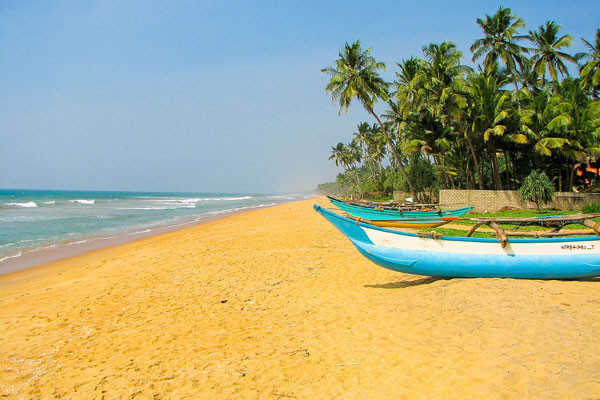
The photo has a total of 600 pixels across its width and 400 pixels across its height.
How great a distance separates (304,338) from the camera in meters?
4.12

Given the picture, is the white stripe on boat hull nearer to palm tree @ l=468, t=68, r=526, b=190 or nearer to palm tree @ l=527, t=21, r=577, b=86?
palm tree @ l=468, t=68, r=526, b=190

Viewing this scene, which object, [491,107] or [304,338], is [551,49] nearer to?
[491,107]

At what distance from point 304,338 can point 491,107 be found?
68.0 ft

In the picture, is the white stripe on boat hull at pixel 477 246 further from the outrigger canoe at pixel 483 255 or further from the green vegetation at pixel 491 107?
the green vegetation at pixel 491 107

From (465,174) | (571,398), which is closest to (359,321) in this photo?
(571,398)

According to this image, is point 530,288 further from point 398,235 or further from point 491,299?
point 398,235

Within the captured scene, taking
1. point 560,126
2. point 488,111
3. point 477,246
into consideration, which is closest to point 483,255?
point 477,246

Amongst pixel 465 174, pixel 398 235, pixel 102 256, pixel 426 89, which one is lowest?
pixel 102 256

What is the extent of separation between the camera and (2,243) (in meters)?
13.4

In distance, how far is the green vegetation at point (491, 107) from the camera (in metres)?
18.9

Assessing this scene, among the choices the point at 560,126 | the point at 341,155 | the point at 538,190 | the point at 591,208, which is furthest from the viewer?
the point at 341,155

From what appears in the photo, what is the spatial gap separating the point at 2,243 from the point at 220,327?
47.7ft

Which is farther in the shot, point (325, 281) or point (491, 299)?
point (325, 281)

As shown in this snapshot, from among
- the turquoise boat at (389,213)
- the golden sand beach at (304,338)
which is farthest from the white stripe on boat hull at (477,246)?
the turquoise boat at (389,213)
